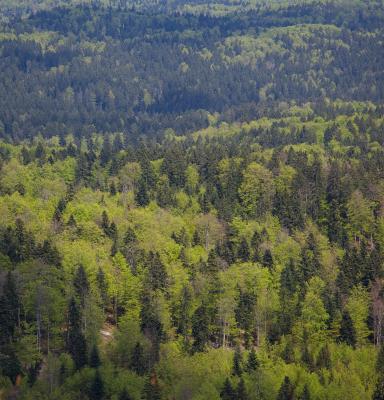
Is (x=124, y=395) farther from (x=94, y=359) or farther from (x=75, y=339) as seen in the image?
(x=75, y=339)

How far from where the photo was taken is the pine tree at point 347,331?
117556 mm

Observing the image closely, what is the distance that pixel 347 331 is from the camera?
118 meters

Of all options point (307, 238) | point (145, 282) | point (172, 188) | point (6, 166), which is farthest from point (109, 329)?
point (6, 166)

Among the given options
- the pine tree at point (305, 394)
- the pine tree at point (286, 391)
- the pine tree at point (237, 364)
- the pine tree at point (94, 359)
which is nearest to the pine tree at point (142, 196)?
the pine tree at point (237, 364)

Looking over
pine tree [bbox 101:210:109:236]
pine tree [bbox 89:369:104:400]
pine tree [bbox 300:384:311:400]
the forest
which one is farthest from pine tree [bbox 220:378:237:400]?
pine tree [bbox 101:210:109:236]

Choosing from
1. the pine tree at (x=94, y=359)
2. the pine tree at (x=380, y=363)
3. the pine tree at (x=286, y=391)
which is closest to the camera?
the pine tree at (x=286, y=391)

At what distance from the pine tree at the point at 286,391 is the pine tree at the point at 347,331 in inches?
821

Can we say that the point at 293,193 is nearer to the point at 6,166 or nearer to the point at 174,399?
the point at 6,166

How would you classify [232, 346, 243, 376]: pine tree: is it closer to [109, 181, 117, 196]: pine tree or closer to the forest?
the forest

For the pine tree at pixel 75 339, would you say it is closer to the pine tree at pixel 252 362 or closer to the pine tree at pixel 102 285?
the pine tree at pixel 102 285

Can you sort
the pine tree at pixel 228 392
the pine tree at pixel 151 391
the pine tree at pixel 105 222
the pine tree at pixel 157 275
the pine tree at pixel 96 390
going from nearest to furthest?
the pine tree at pixel 228 392, the pine tree at pixel 151 391, the pine tree at pixel 96 390, the pine tree at pixel 157 275, the pine tree at pixel 105 222

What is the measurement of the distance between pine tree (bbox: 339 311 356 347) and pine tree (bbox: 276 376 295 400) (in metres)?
20.9

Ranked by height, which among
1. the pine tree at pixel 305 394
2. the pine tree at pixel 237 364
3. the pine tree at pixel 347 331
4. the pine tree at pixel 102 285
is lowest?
the pine tree at pixel 305 394

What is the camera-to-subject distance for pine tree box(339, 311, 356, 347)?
11756 centimetres
